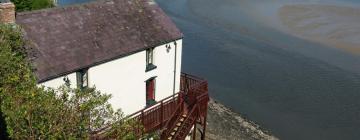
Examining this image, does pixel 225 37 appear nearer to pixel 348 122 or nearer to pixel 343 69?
pixel 343 69

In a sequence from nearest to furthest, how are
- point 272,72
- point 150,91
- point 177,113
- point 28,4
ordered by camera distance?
point 177,113, point 150,91, point 28,4, point 272,72

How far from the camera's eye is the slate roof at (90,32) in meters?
22.5

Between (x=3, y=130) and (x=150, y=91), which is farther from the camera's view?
(x=150, y=91)

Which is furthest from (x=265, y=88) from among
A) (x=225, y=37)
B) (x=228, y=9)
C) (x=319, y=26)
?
(x=228, y=9)

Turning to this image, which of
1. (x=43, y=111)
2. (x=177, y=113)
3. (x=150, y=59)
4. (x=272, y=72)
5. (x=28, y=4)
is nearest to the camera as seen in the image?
(x=43, y=111)

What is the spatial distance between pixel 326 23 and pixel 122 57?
44941mm

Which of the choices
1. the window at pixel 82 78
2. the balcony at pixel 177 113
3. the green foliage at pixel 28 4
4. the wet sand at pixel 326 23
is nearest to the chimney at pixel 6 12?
the window at pixel 82 78

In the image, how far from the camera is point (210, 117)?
38.5 metres

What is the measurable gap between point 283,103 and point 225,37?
728 inches

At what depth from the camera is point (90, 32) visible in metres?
25.0

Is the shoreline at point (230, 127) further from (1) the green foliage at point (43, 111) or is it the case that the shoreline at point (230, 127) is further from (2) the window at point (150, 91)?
(1) the green foliage at point (43, 111)

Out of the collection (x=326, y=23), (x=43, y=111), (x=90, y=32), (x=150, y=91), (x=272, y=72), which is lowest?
(x=272, y=72)

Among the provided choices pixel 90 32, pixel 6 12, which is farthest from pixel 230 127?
pixel 6 12

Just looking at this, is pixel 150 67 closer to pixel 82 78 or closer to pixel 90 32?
pixel 90 32
